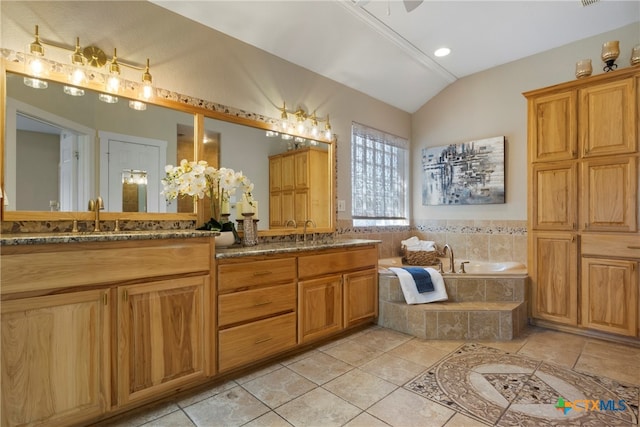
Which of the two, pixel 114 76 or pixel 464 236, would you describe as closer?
pixel 114 76

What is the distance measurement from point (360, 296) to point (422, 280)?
23.8 inches

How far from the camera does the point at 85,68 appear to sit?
189 centimetres

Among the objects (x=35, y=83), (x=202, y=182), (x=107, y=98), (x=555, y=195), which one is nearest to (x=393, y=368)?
(x=202, y=182)

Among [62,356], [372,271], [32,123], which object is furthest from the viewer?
[372,271]

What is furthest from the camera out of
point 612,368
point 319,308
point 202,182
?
point 319,308

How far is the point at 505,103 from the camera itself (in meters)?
3.52

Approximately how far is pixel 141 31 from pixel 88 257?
5.19 feet

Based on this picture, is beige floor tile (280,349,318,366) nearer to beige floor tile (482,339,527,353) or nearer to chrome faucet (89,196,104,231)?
beige floor tile (482,339,527,353)

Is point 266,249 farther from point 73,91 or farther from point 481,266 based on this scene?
point 481,266

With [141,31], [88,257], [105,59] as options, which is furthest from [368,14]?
[88,257]

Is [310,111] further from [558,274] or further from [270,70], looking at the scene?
[558,274]

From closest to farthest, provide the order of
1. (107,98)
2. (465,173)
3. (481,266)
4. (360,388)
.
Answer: (360,388)
(107,98)
(481,266)
(465,173)

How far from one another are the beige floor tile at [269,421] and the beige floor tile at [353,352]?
0.75m

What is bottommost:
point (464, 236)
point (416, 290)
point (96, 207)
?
point (416, 290)
